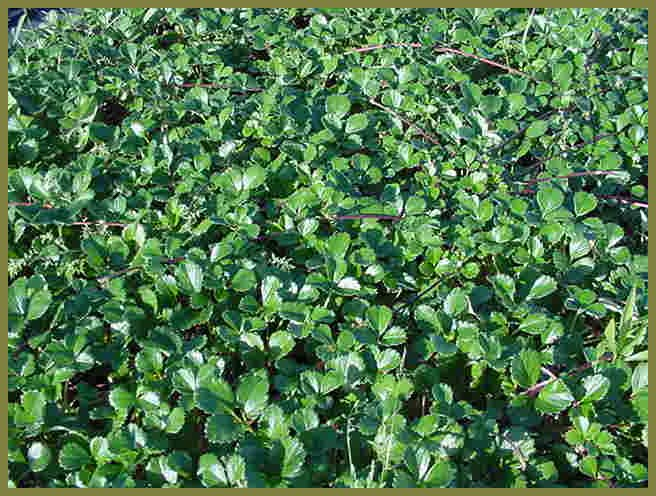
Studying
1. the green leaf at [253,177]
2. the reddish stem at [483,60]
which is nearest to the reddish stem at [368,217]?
the green leaf at [253,177]

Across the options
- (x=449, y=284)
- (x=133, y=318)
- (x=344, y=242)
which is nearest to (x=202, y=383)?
(x=133, y=318)

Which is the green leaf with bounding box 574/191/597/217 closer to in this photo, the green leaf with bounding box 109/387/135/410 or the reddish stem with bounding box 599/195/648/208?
the reddish stem with bounding box 599/195/648/208

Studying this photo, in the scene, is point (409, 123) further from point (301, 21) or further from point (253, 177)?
point (301, 21)

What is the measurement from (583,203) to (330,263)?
65cm

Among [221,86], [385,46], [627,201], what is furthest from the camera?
[385,46]

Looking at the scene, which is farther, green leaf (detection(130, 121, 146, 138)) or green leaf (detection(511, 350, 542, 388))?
green leaf (detection(130, 121, 146, 138))

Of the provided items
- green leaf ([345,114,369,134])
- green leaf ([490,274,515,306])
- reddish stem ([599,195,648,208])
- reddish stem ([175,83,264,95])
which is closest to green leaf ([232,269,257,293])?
green leaf ([490,274,515,306])

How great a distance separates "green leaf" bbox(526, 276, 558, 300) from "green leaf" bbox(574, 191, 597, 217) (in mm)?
275

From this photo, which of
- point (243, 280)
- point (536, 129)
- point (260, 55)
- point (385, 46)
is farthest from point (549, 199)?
point (260, 55)

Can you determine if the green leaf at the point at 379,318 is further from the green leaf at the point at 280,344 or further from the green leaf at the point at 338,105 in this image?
the green leaf at the point at 338,105

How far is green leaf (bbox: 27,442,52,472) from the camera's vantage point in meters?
1.12

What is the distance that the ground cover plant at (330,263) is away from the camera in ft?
3.72

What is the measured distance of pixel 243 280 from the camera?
136cm

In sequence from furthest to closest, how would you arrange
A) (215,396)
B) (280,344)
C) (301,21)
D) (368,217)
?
(301,21) < (368,217) < (280,344) < (215,396)
